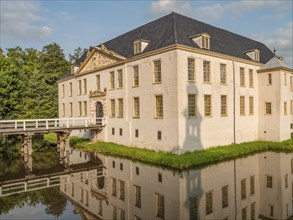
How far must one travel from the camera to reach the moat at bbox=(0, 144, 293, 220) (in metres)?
10.9

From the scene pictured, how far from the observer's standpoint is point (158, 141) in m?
21.2

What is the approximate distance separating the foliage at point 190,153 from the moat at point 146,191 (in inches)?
37.2

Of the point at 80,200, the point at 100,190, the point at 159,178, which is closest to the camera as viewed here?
the point at 80,200

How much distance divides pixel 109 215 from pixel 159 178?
496cm

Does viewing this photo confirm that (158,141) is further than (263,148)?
No

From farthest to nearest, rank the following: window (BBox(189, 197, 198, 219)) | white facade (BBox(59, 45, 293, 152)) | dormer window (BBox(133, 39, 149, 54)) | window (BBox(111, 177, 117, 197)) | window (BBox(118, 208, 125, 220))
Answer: dormer window (BBox(133, 39, 149, 54)), white facade (BBox(59, 45, 293, 152)), window (BBox(111, 177, 117, 197)), window (BBox(118, 208, 125, 220)), window (BBox(189, 197, 198, 219))

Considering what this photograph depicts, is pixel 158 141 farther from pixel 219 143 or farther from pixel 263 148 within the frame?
pixel 263 148

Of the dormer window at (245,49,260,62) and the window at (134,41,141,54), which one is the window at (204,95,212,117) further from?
the dormer window at (245,49,260,62)

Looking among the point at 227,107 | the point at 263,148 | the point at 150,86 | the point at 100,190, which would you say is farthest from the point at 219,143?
the point at 100,190

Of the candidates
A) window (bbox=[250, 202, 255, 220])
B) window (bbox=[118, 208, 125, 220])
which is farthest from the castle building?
window (bbox=[118, 208, 125, 220])

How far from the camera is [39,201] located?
12695mm

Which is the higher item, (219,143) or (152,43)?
(152,43)

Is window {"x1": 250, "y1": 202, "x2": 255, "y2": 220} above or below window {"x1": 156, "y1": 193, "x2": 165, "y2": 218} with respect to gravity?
below

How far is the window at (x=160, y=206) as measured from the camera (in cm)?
1041
